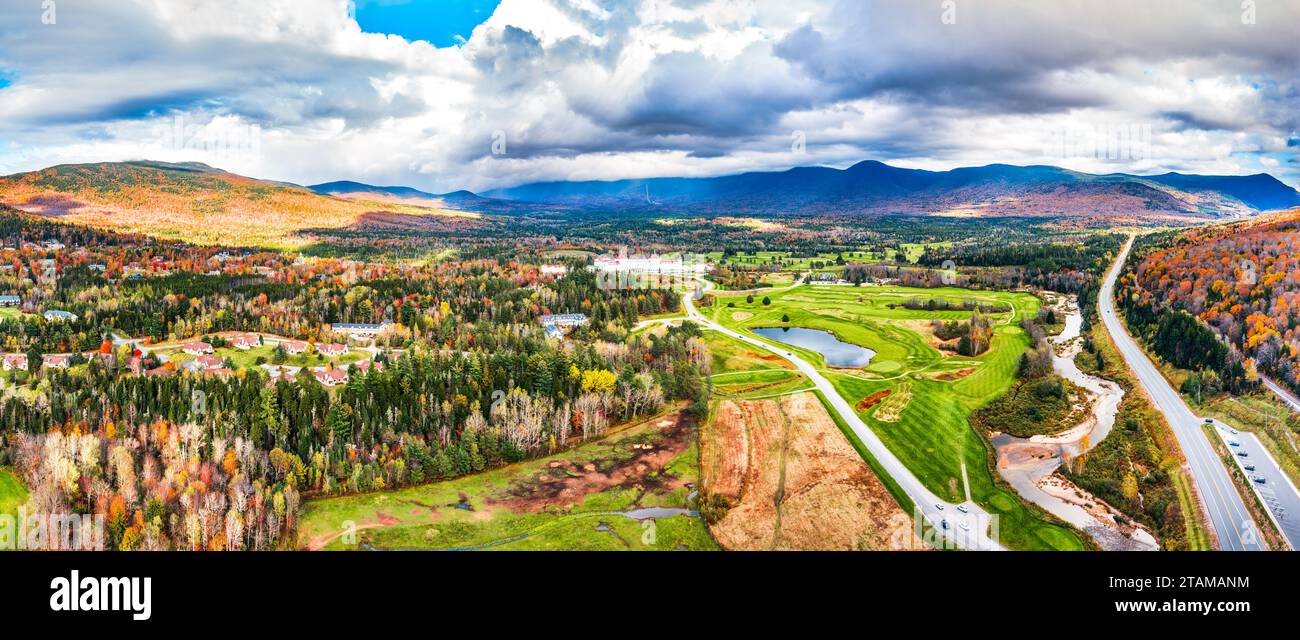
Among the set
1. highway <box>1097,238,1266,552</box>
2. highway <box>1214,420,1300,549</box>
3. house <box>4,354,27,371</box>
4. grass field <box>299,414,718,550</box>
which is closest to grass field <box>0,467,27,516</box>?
grass field <box>299,414,718,550</box>

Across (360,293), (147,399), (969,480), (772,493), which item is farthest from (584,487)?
(360,293)

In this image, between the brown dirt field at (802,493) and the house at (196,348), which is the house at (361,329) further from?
the brown dirt field at (802,493)

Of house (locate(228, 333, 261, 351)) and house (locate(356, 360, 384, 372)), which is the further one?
house (locate(228, 333, 261, 351))

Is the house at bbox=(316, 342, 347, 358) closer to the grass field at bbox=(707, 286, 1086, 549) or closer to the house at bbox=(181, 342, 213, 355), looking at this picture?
the house at bbox=(181, 342, 213, 355)

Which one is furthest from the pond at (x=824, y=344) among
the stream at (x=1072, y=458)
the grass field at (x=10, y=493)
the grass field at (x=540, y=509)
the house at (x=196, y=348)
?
the grass field at (x=10, y=493)

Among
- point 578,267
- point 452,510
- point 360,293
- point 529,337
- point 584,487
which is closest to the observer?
point 452,510

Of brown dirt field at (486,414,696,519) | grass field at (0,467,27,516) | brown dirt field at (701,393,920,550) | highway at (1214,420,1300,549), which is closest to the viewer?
highway at (1214,420,1300,549)
